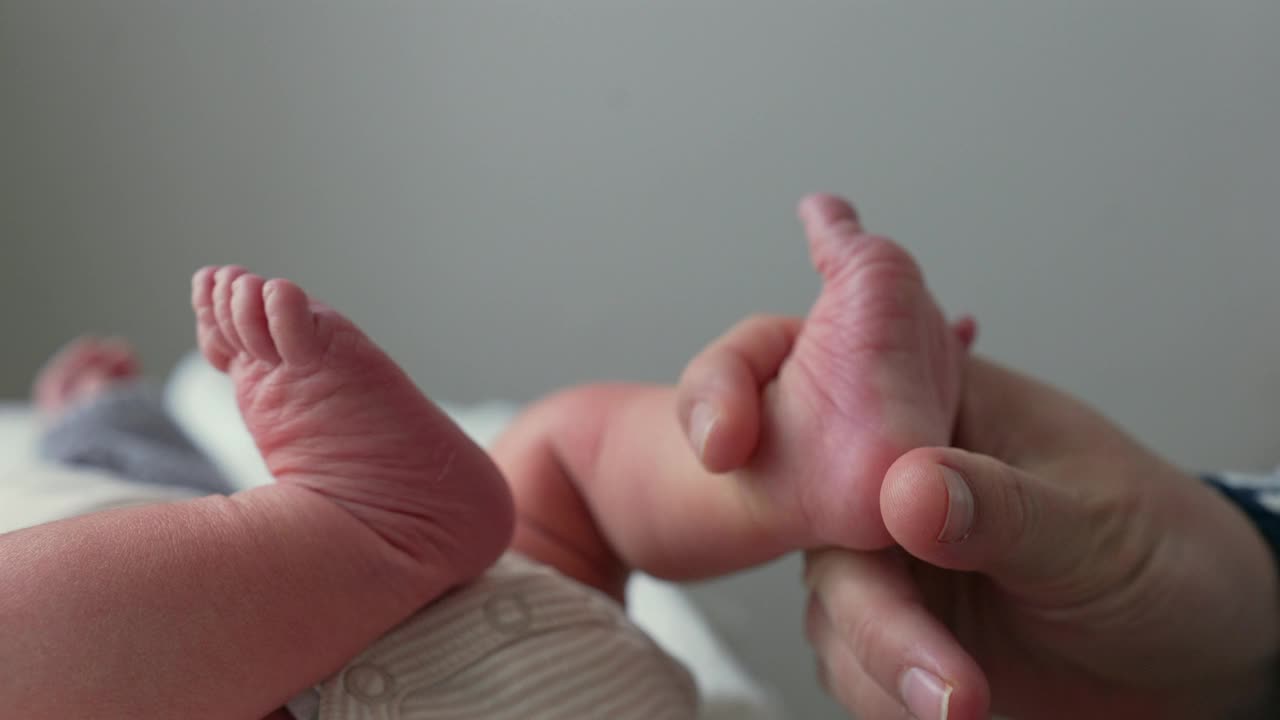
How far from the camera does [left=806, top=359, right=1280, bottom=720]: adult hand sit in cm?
49

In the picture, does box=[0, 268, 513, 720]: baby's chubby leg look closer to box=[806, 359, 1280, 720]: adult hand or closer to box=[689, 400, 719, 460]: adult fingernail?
box=[689, 400, 719, 460]: adult fingernail

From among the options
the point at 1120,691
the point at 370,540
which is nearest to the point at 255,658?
the point at 370,540

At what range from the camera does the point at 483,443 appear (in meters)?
1.11

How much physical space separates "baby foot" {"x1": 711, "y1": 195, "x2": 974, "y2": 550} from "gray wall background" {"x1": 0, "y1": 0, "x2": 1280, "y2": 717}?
2.26 feet

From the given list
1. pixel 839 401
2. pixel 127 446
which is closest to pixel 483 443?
pixel 127 446

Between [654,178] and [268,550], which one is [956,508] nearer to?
[268,550]

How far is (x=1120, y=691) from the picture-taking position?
74cm

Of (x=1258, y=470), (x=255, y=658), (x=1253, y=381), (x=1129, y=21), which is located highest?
(x=1129, y=21)

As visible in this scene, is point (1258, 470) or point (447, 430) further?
point (1258, 470)

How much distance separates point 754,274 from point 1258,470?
0.65 m

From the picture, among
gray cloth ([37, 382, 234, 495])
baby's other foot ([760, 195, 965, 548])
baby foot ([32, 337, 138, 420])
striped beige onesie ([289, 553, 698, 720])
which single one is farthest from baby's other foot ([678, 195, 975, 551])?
baby foot ([32, 337, 138, 420])

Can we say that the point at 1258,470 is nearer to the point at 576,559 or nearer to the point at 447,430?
the point at 576,559

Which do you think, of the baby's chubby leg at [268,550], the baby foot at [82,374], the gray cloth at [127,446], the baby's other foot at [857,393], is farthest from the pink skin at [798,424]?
the baby foot at [82,374]

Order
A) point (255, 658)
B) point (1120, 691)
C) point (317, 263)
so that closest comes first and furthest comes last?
point (255, 658)
point (1120, 691)
point (317, 263)
